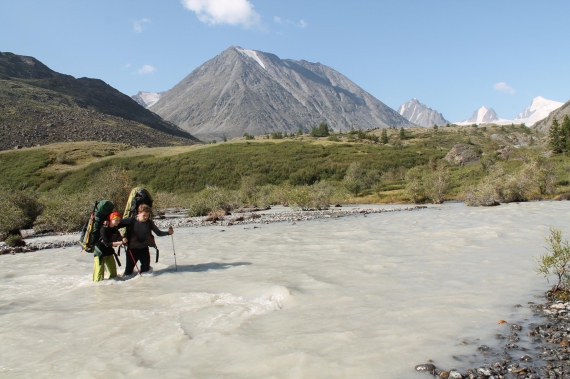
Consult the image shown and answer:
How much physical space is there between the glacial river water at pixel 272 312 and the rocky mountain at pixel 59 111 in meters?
96.5

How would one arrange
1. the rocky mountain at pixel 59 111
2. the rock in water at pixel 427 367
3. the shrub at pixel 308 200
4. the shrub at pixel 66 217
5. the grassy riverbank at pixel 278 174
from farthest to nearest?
the rocky mountain at pixel 59 111 < the shrub at pixel 308 200 < the grassy riverbank at pixel 278 174 < the shrub at pixel 66 217 < the rock in water at pixel 427 367

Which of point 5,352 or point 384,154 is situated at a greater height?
point 384,154

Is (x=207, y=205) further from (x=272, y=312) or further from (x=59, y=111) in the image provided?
(x=59, y=111)

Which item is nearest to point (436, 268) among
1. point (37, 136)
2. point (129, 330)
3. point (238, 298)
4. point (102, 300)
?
point (238, 298)

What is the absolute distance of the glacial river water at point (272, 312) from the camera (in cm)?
416

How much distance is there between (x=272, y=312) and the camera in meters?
5.91

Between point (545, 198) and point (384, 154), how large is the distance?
168 ft

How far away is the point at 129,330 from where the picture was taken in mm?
5320

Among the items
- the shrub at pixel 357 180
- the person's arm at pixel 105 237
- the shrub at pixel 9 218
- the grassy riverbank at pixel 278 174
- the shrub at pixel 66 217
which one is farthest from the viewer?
the shrub at pixel 357 180

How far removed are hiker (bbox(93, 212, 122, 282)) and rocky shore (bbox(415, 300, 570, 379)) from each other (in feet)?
21.7

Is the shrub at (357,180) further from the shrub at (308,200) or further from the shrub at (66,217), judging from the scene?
the shrub at (66,217)

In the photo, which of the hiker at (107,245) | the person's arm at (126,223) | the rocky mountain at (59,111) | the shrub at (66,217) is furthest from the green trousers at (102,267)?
the rocky mountain at (59,111)

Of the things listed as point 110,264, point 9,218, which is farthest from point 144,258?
point 9,218

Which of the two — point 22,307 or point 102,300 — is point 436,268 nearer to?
point 102,300
